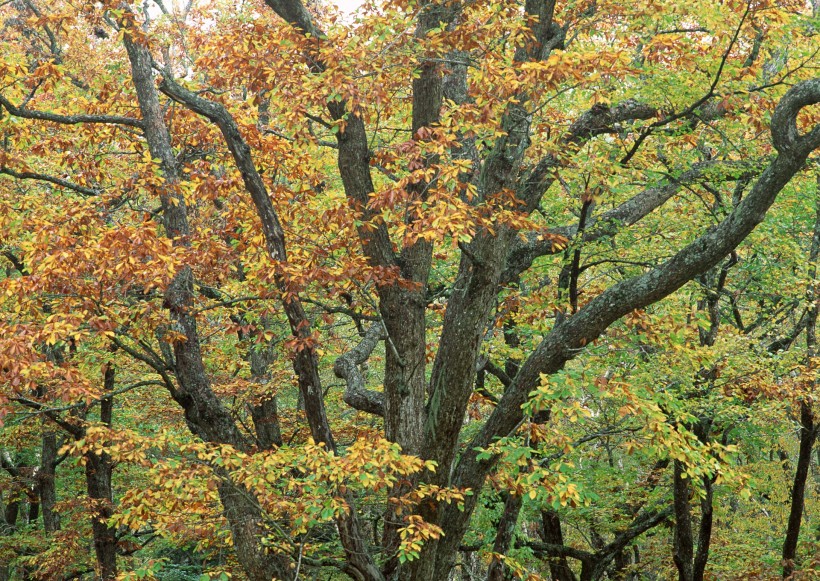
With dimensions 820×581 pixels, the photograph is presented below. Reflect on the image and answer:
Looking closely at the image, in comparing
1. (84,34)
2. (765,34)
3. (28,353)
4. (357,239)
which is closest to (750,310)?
(765,34)


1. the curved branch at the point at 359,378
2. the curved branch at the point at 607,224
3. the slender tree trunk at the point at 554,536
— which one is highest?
the curved branch at the point at 607,224

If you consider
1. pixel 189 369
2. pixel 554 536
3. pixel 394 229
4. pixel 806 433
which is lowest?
pixel 554 536

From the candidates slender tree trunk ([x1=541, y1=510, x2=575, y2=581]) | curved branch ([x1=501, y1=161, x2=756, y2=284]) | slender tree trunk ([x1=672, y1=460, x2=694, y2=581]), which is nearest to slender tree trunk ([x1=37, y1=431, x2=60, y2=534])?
slender tree trunk ([x1=541, y1=510, x2=575, y2=581])

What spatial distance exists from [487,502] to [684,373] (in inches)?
167

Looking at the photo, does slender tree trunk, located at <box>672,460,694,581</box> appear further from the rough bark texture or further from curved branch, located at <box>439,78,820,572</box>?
the rough bark texture

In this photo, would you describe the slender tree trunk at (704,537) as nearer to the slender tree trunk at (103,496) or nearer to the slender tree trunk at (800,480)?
the slender tree trunk at (800,480)

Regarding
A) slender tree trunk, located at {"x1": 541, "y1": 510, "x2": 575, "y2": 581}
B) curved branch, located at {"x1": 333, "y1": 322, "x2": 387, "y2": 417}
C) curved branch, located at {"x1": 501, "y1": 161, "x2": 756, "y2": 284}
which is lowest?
slender tree trunk, located at {"x1": 541, "y1": 510, "x2": 575, "y2": 581}

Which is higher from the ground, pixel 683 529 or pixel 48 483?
pixel 48 483

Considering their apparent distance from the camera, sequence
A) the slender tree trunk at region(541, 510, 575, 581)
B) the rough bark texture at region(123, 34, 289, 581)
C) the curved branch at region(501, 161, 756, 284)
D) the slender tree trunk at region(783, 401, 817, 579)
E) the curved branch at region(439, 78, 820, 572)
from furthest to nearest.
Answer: the slender tree trunk at region(541, 510, 575, 581) < the slender tree trunk at region(783, 401, 817, 579) < the curved branch at region(501, 161, 756, 284) < the rough bark texture at region(123, 34, 289, 581) < the curved branch at region(439, 78, 820, 572)

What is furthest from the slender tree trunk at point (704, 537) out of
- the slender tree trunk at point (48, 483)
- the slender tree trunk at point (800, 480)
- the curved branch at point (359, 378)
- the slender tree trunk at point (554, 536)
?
the slender tree trunk at point (48, 483)

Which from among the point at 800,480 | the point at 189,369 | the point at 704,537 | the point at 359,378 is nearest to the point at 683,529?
the point at 704,537

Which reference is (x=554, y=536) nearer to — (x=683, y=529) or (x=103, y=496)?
(x=683, y=529)

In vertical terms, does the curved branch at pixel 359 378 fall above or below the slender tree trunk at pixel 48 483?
above

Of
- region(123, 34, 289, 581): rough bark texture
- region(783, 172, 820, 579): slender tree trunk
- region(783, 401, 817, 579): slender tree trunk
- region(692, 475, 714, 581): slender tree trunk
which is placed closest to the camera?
region(123, 34, 289, 581): rough bark texture
